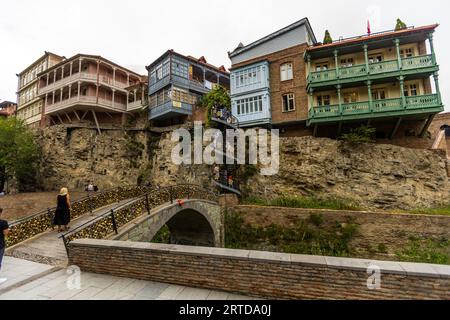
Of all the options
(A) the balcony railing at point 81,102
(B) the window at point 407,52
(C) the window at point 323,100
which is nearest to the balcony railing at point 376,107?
(C) the window at point 323,100

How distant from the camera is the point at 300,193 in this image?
17.9 meters

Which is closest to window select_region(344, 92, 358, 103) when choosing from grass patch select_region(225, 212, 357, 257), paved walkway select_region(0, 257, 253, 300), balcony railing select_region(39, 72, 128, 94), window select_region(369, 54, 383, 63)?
window select_region(369, 54, 383, 63)

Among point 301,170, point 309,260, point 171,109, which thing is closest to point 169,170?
point 171,109

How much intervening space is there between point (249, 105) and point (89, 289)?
1937 centimetres

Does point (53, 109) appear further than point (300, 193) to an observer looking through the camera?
Yes

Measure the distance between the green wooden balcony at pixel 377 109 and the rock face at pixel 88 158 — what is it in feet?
66.8

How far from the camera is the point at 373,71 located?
1738 centimetres

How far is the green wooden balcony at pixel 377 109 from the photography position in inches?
618

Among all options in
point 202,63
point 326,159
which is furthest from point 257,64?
point 326,159

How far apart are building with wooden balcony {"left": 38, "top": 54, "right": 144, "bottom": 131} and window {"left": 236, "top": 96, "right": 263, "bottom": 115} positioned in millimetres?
13189

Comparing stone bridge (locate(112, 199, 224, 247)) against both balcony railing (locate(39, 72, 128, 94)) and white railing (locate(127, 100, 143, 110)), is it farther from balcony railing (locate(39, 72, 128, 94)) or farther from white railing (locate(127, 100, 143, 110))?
balcony railing (locate(39, 72, 128, 94))

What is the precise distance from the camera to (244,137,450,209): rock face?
15.7 metres

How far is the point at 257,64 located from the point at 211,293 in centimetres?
2107
